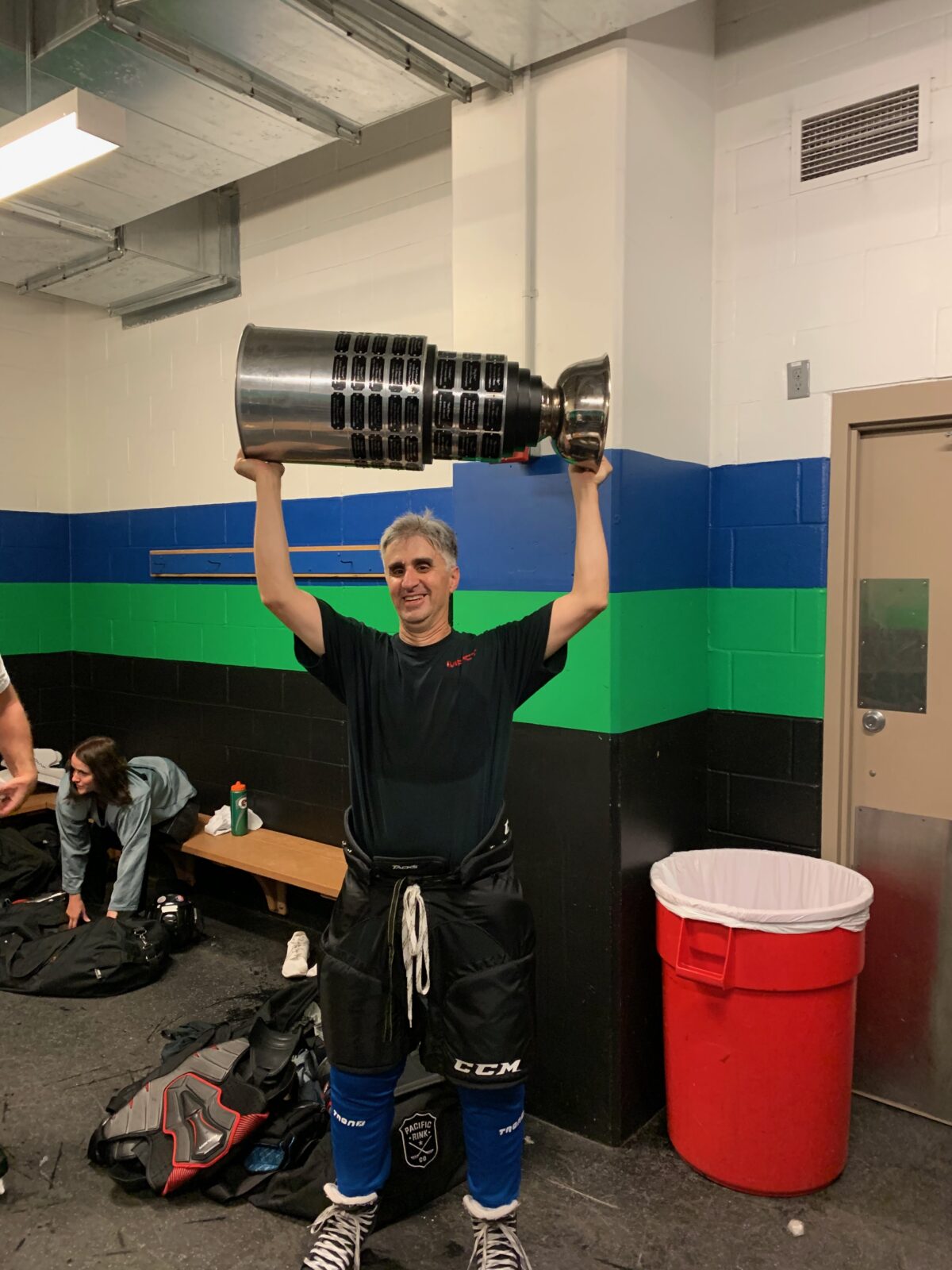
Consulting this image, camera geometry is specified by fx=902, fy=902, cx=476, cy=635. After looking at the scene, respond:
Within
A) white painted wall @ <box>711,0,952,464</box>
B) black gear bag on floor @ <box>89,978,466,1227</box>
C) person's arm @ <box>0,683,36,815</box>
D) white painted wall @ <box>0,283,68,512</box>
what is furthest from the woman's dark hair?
white painted wall @ <box>711,0,952,464</box>

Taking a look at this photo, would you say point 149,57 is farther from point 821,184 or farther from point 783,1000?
point 783,1000

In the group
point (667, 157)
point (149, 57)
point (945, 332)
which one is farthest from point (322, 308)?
point (945, 332)

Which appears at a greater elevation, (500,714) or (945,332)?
(945,332)

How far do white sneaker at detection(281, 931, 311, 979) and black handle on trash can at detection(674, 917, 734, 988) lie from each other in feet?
5.42

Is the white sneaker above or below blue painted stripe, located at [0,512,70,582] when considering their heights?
below

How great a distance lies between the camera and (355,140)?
2.89m

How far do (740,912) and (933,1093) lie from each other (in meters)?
0.97

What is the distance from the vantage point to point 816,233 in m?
2.51

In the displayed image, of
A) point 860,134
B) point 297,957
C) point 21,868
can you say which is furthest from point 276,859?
point 860,134

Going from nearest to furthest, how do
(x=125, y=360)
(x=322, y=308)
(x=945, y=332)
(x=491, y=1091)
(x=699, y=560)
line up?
1. (x=491, y=1091)
2. (x=945, y=332)
3. (x=699, y=560)
4. (x=322, y=308)
5. (x=125, y=360)

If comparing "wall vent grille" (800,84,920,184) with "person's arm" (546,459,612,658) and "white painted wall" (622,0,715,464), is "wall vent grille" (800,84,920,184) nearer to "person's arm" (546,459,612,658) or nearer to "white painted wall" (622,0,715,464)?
"white painted wall" (622,0,715,464)

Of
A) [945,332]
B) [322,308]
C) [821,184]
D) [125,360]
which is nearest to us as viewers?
[945,332]

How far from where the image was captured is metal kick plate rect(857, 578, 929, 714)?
98.2 inches

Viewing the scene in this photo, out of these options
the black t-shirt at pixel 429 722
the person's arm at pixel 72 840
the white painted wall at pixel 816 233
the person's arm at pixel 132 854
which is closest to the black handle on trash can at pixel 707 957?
the black t-shirt at pixel 429 722
